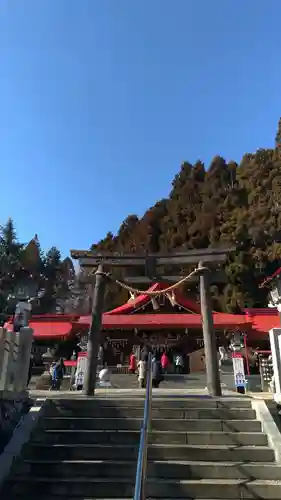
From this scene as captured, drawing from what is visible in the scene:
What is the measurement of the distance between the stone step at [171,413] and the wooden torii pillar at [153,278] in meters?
2.10

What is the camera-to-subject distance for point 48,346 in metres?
28.2

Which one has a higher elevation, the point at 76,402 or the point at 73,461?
the point at 76,402

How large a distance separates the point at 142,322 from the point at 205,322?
10.7 meters

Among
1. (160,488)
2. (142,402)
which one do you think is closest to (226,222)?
(142,402)

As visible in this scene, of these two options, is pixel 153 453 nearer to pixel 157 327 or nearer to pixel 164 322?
pixel 164 322

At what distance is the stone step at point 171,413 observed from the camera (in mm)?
7570

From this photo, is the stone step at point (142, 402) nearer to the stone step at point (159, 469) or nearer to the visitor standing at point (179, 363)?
the stone step at point (159, 469)

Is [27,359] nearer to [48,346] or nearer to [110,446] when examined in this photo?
[110,446]

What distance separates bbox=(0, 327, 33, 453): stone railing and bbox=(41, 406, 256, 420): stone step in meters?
0.90

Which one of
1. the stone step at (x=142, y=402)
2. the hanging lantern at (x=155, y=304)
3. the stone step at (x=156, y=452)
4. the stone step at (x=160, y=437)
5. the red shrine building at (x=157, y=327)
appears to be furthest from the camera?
the hanging lantern at (x=155, y=304)

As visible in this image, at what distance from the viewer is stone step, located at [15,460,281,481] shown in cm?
604

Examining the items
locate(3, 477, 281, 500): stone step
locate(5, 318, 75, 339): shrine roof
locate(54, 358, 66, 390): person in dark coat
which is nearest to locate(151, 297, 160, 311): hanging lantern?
locate(5, 318, 75, 339): shrine roof

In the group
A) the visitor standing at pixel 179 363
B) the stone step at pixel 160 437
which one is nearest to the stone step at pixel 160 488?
the stone step at pixel 160 437

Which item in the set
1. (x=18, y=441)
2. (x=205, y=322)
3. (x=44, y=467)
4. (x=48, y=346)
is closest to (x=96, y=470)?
(x=44, y=467)
